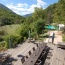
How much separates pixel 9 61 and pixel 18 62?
54 centimetres

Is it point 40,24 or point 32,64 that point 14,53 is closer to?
point 32,64

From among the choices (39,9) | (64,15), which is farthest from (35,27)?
(39,9)

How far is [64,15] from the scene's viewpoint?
23.2 metres

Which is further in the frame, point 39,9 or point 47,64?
point 39,9

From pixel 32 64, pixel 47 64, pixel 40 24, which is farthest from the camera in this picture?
pixel 40 24

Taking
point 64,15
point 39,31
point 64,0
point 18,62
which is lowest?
point 18,62

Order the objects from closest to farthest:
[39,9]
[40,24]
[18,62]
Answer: [18,62]
[40,24]
[39,9]

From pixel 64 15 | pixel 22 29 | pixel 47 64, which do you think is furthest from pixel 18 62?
pixel 64 15

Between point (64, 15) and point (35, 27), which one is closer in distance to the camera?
point (35, 27)

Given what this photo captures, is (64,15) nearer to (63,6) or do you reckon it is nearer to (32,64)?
(63,6)

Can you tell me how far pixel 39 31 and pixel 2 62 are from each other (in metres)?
12.1

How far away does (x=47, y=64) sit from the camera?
8305 millimetres

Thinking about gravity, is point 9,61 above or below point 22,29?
below

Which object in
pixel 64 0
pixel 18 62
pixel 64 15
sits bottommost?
pixel 18 62
